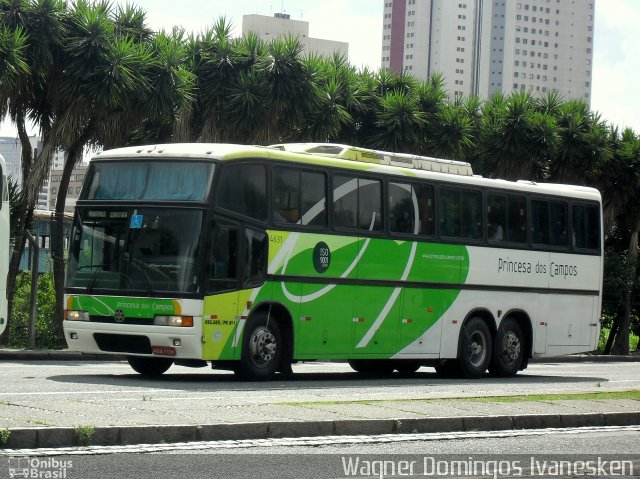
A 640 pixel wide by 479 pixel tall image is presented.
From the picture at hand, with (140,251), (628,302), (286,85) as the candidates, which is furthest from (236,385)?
(628,302)

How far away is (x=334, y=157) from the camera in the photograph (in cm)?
1991

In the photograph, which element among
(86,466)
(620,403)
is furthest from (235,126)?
(86,466)

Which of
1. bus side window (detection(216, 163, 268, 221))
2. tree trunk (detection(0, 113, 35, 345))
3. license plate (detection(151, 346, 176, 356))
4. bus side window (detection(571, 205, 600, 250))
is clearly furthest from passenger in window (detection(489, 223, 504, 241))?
tree trunk (detection(0, 113, 35, 345))

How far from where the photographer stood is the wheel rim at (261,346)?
18016 millimetres

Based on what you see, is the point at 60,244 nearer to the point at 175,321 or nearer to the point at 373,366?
the point at 373,366

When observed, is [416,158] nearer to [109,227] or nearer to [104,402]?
[109,227]

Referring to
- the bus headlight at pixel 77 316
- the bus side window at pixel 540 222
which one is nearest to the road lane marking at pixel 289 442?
the bus headlight at pixel 77 316

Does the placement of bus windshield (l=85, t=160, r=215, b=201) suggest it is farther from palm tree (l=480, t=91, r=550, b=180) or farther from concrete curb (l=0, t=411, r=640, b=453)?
palm tree (l=480, t=91, r=550, b=180)

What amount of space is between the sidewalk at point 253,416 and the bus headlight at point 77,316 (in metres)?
2.07

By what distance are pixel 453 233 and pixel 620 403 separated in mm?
6606

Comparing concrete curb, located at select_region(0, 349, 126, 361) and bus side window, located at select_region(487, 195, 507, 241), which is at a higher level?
bus side window, located at select_region(487, 195, 507, 241)

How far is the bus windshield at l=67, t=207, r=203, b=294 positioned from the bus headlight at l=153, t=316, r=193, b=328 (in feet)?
1.21

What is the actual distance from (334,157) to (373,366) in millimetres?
4737

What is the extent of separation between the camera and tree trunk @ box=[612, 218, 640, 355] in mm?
42406
